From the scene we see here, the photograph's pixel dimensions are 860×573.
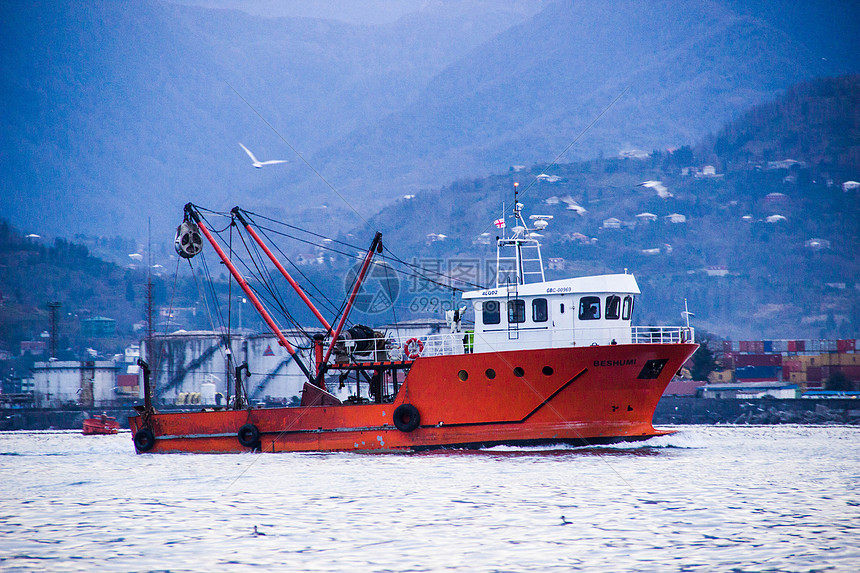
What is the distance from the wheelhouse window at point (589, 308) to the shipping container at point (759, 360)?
235ft

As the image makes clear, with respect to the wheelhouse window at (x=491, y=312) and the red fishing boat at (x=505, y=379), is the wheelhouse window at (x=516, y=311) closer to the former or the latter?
the red fishing boat at (x=505, y=379)

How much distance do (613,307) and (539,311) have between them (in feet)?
7.67

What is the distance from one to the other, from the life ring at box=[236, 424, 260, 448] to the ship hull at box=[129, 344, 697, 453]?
3.51 metres

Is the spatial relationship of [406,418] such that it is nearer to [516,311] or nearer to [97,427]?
[516,311]

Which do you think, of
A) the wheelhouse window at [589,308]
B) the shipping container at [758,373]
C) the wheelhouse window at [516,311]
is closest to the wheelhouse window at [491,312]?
the wheelhouse window at [516,311]

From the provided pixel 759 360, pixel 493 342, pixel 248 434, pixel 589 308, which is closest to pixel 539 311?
pixel 589 308

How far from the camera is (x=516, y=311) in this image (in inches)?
1095

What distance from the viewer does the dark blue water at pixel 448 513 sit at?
40.2 feet

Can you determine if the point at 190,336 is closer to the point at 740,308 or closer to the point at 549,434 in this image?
the point at 549,434

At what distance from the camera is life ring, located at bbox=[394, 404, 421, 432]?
89.0 feet

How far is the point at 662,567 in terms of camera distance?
38.0 feet

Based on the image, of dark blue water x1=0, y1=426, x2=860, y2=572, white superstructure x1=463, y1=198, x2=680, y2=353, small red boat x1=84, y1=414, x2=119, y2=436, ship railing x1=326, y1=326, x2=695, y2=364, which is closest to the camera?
dark blue water x1=0, y1=426, x2=860, y2=572

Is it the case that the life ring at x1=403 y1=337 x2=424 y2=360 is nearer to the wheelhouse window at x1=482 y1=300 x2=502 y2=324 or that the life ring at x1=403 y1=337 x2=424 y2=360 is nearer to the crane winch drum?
the wheelhouse window at x1=482 y1=300 x2=502 y2=324

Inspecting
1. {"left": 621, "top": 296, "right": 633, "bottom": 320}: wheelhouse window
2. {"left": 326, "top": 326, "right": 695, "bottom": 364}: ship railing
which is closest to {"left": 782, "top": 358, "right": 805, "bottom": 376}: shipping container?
{"left": 326, "top": 326, "right": 695, "bottom": 364}: ship railing
